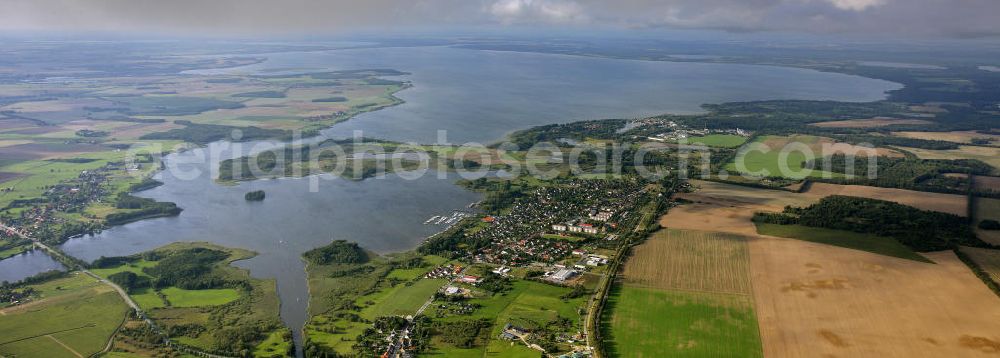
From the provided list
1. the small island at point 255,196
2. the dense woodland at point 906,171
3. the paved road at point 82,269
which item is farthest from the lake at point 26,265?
the dense woodland at point 906,171

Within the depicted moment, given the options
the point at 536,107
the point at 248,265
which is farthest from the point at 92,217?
the point at 536,107

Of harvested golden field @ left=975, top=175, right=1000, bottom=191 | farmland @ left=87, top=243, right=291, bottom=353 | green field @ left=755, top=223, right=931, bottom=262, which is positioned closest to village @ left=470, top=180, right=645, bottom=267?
green field @ left=755, top=223, right=931, bottom=262

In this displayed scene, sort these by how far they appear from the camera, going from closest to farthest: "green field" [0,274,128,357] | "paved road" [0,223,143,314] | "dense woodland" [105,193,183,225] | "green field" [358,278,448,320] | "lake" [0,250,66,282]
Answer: "green field" [0,274,128,357] → "green field" [358,278,448,320] → "paved road" [0,223,143,314] → "lake" [0,250,66,282] → "dense woodland" [105,193,183,225]

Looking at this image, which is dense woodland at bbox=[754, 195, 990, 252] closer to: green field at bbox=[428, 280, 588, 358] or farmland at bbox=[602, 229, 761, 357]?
farmland at bbox=[602, 229, 761, 357]

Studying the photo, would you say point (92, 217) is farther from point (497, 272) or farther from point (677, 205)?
point (677, 205)

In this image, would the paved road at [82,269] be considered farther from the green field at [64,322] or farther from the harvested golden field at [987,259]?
the harvested golden field at [987,259]
